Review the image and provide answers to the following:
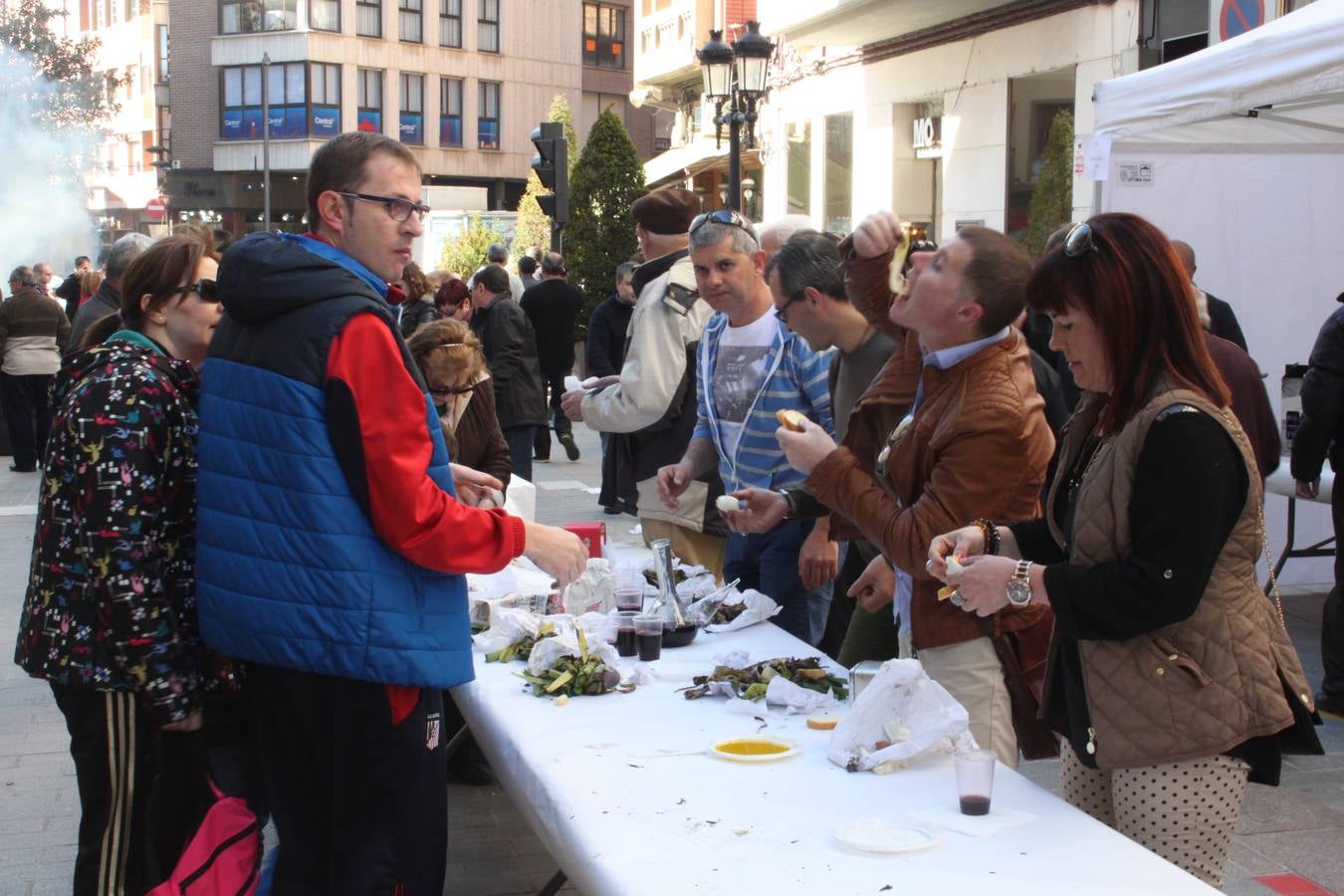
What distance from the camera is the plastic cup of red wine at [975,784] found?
2.29m

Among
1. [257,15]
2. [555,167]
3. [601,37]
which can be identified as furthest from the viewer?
[601,37]

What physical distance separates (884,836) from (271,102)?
1961 inches

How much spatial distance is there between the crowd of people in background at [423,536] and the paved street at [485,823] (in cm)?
126

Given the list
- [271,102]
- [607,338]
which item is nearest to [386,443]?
[607,338]

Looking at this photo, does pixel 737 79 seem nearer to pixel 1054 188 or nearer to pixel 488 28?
pixel 1054 188

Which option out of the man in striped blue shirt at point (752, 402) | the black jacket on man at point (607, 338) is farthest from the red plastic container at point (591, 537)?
the black jacket on man at point (607, 338)

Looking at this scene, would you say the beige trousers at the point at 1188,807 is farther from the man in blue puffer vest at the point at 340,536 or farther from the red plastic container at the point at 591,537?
the red plastic container at the point at 591,537

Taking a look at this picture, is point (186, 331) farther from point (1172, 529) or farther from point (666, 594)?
point (1172, 529)

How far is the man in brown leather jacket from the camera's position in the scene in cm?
285

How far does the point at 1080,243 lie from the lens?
7.95 feet

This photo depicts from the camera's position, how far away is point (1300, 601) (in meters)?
7.68

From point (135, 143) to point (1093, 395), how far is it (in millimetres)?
62220

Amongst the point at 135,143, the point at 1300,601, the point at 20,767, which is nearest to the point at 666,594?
the point at 20,767

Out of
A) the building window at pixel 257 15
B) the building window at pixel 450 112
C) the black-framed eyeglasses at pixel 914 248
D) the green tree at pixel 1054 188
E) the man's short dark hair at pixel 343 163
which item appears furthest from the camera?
the building window at pixel 450 112
